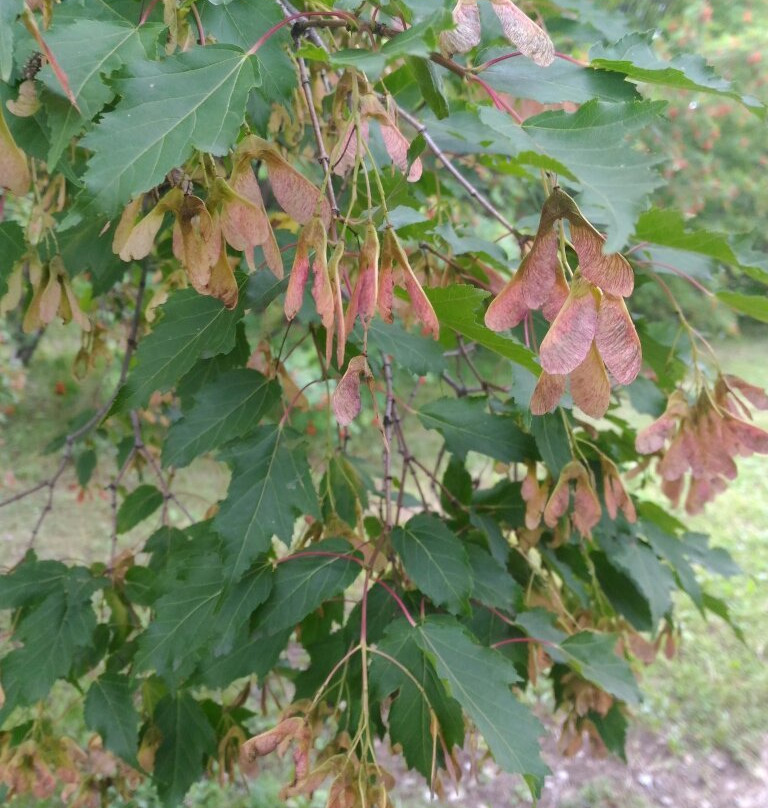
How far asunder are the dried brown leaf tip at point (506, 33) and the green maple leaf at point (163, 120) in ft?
0.56

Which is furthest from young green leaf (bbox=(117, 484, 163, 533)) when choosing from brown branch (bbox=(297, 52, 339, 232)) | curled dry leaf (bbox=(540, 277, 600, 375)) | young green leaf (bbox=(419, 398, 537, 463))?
curled dry leaf (bbox=(540, 277, 600, 375))

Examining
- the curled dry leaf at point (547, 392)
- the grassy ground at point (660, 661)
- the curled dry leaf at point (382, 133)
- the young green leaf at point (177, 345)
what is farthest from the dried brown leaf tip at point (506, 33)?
the grassy ground at point (660, 661)

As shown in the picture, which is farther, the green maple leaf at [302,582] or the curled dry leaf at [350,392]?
the green maple leaf at [302,582]

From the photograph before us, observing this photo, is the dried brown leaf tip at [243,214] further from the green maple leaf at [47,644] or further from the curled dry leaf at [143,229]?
the green maple leaf at [47,644]

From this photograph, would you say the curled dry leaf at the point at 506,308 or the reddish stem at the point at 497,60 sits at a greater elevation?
the reddish stem at the point at 497,60

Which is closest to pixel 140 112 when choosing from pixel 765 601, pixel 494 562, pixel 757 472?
pixel 494 562

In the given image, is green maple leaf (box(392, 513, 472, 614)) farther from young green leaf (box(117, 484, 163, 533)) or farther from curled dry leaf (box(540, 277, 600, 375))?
young green leaf (box(117, 484, 163, 533))

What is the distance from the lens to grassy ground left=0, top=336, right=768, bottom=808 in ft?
8.09

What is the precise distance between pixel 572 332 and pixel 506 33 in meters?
0.23

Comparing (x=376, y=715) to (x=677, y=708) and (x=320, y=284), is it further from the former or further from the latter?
(x=677, y=708)

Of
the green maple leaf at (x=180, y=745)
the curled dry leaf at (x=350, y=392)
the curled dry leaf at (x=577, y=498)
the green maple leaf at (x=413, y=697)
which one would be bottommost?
the green maple leaf at (x=180, y=745)

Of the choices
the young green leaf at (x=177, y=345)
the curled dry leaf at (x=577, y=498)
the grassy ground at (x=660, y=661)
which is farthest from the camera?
the grassy ground at (x=660, y=661)

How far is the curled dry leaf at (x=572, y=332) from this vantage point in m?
0.52

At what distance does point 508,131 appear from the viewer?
0.51 m
